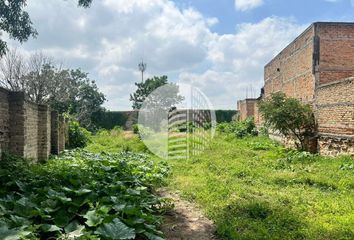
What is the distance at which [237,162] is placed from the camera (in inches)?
374

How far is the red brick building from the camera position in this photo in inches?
376

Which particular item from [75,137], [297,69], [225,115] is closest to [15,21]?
[75,137]

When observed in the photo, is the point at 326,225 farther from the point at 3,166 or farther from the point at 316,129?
the point at 316,129

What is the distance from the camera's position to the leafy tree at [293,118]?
11.4 meters

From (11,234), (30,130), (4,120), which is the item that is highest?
(4,120)

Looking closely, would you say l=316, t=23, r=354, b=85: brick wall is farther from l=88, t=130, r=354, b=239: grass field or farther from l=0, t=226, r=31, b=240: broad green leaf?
l=0, t=226, r=31, b=240: broad green leaf

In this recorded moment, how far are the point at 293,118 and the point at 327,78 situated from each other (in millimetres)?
1811

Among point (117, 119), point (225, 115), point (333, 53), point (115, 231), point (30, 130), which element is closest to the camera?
point (115, 231)

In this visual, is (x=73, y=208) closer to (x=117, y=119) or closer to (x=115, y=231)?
(x=115, y=231)

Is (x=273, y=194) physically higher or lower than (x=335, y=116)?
lower

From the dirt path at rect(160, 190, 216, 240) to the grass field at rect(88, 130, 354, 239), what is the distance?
13 cm

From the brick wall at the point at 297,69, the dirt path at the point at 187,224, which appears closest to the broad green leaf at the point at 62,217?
the dirt path at the point at 187,224

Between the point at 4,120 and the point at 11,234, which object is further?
the point at 4,120

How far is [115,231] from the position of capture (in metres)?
3.02
